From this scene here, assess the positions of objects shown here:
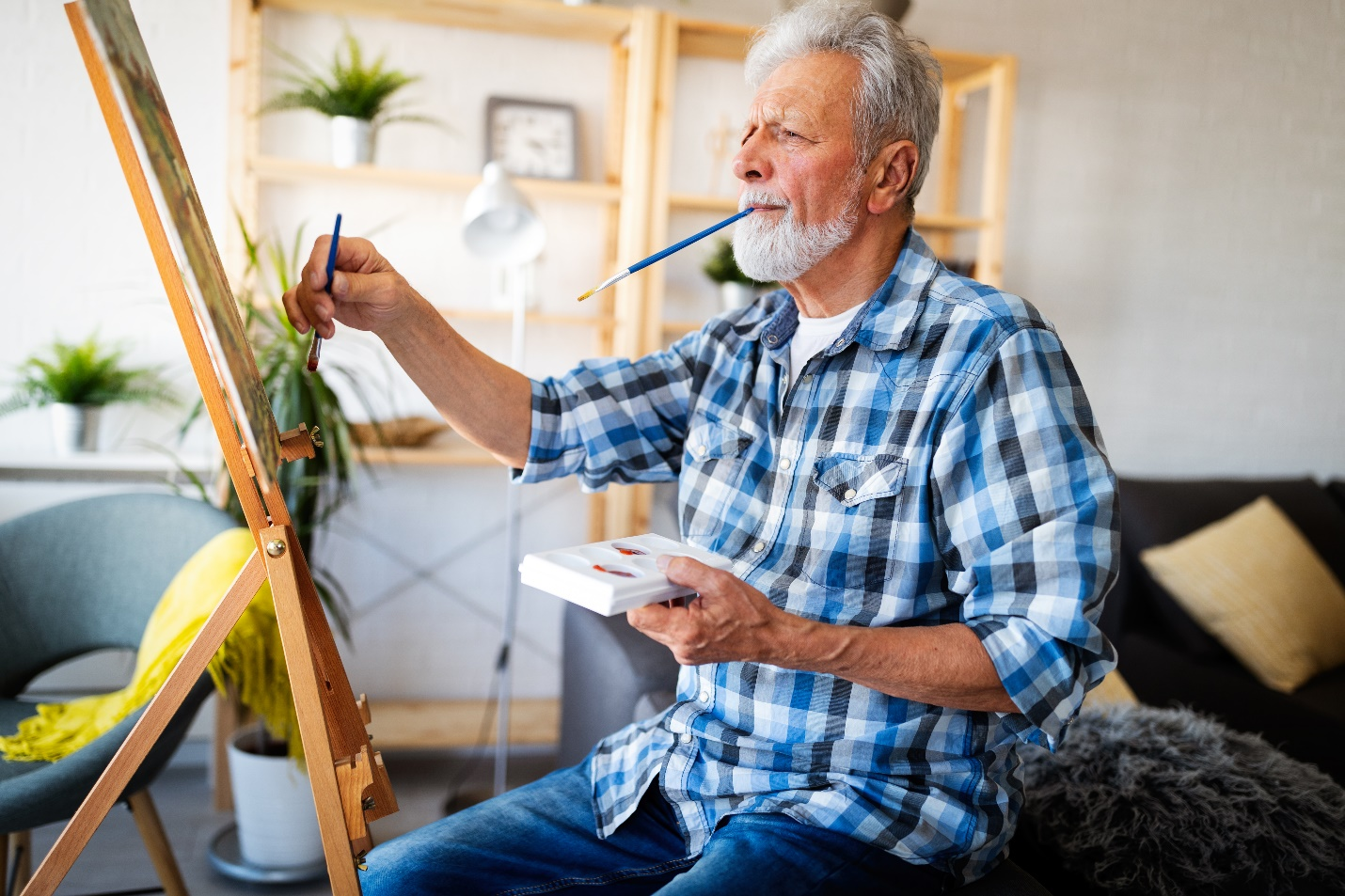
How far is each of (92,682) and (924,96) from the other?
2447 millimetres

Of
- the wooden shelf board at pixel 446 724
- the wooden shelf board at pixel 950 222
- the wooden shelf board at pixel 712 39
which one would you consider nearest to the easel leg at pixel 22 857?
the wooden shelf board at pixel 446 724

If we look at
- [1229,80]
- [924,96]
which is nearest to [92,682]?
[924,96]

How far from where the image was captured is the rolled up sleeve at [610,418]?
1.49 m

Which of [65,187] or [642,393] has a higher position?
[65,187]

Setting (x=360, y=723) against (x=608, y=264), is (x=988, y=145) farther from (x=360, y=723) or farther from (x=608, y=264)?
(x=360, y=723)

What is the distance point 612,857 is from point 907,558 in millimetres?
533

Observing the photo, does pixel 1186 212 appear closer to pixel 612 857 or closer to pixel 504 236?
pixel 504 236

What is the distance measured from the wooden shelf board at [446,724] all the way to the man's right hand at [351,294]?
1708 mm

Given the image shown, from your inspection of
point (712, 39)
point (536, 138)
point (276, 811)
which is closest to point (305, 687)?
point (276, 811)

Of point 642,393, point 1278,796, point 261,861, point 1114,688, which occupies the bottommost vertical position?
point 261,861

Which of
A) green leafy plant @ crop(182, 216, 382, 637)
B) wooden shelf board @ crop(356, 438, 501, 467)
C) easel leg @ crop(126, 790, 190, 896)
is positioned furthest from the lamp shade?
easel leg @ crop(126, 790, 190, 896)

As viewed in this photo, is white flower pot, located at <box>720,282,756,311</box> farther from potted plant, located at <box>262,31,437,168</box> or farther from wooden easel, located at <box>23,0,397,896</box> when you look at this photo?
wooden easel, located at <box>23,0,397,896</box>

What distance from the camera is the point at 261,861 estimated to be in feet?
7.08

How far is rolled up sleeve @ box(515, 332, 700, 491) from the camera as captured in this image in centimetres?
149
